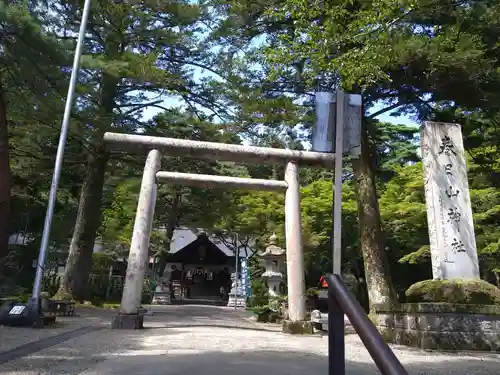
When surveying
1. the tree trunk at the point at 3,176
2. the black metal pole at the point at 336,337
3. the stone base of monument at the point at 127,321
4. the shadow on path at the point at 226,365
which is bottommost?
the shadow on path at the point at 226,365

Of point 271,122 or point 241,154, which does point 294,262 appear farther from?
point 271,122

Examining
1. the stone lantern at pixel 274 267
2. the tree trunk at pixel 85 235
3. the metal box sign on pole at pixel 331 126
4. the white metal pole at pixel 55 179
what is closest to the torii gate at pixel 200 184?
the white metal pole at pixel 55 179

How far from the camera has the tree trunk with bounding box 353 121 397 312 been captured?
9.93 metres

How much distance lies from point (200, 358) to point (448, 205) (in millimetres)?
5662

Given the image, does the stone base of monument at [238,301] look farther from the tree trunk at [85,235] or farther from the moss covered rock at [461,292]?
the moss covered rock at [461,292]

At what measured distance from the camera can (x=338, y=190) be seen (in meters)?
2.98

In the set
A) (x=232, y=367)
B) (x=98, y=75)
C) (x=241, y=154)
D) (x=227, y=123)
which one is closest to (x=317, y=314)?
(x=241, y=154)

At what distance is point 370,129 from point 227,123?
430 centimetres

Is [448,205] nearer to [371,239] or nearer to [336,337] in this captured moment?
[371,239]

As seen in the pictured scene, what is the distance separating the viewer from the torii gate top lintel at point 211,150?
9734mm

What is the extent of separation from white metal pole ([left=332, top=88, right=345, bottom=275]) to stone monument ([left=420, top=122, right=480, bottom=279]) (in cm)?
578

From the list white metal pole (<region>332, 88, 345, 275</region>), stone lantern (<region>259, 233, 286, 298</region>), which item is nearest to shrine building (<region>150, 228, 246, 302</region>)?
stone lantern (<region>259, 233, 286, 298</region>)

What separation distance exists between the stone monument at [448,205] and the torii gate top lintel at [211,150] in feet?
7.04

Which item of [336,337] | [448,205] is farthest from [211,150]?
[336,337]
